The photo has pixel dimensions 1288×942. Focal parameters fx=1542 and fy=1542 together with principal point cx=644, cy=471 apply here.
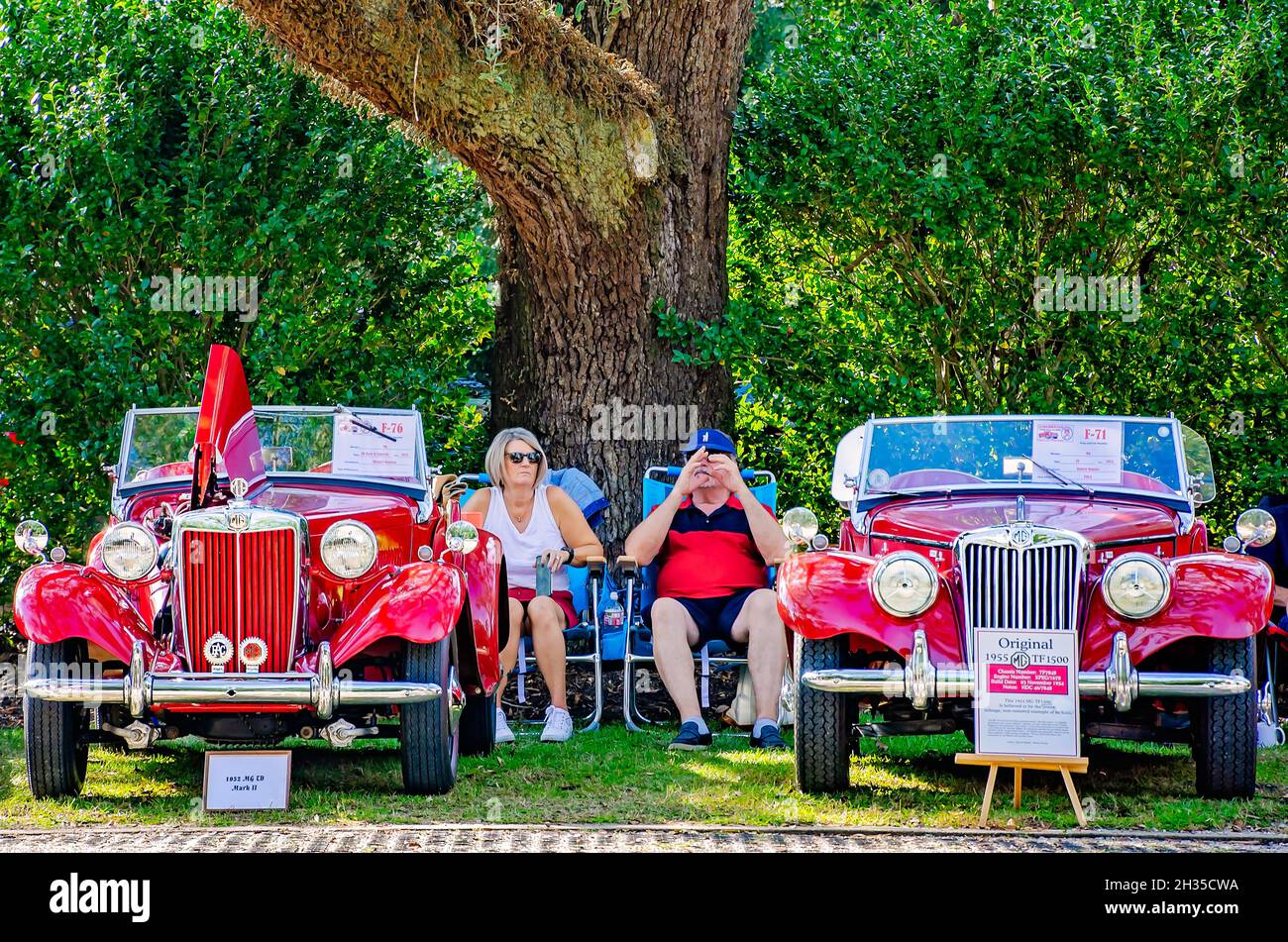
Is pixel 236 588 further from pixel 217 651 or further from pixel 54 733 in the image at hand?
pixel 54 733

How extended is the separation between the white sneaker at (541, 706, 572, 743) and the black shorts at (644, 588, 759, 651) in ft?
2.05

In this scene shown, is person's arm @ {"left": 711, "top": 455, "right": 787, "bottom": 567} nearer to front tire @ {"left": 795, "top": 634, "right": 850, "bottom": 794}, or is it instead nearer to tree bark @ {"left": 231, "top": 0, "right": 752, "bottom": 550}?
tree bark @ {"left": 231, "top": 0, "right": 752, "bottom": 550}

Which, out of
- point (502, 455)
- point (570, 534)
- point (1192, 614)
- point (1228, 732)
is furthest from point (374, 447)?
point (1228, 732)

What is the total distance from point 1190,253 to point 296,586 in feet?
19.5

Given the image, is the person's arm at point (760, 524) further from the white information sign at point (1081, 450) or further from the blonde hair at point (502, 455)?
the white information sign at point (1081, 450)

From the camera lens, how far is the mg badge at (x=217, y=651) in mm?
5590

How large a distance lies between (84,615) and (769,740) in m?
3.00

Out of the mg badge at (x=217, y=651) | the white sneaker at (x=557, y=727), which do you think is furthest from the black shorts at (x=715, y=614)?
the mg badge at (x=217, y=651)

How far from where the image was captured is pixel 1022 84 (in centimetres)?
916

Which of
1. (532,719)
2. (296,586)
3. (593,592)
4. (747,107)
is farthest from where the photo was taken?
(747,107)

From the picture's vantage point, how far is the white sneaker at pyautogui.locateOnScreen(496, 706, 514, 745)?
7.34m

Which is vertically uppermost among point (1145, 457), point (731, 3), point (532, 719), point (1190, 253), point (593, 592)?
point (731, 3)
